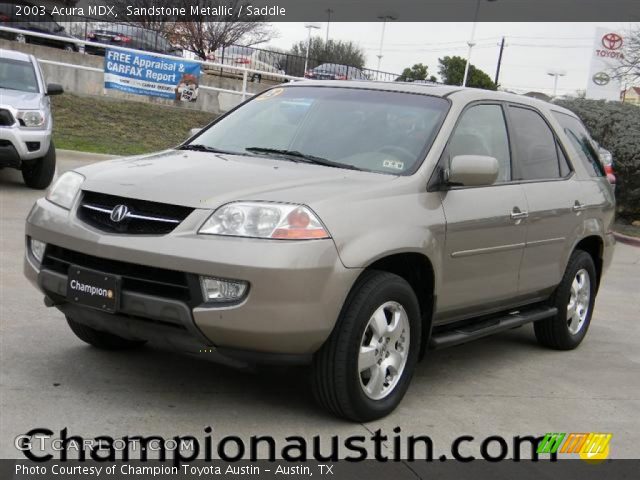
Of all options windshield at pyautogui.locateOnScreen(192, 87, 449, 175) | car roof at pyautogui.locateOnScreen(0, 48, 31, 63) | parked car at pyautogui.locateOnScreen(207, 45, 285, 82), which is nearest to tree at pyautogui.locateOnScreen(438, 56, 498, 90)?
parked car at pyautogui.locateOnScreen(207, 45, 285, 82)

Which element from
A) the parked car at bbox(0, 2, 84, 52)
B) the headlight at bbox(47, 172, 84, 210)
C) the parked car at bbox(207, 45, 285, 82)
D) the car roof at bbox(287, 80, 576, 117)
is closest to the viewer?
the headlight at bbox(47, 172, 84, 210)

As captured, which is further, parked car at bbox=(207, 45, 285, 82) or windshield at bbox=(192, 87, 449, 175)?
parked car at bbox=(207, 45, 285, 82)

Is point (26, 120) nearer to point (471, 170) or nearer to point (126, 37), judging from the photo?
point (471, 170)

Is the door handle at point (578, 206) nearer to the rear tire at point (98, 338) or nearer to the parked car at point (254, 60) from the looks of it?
the rear tire at point (98, 338)

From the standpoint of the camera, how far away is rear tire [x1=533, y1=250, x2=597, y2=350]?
607cm

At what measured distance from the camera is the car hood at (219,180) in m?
4.04

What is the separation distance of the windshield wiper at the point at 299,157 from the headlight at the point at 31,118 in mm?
6539

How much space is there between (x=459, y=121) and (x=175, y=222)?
1.94 meters

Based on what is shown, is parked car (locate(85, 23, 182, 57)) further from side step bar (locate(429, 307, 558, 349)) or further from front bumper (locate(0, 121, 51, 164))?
side step bar (locate(429, 307, 558, 349))

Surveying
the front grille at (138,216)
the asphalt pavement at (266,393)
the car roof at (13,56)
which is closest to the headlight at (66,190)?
the front grille at (138,216)

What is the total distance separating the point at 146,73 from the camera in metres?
17.8

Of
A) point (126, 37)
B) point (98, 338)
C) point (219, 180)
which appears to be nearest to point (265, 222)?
point (219, 180)

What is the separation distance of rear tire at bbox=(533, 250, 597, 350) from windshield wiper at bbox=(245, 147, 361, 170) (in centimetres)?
218

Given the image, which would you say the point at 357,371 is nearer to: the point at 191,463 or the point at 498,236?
the point at 191,463
